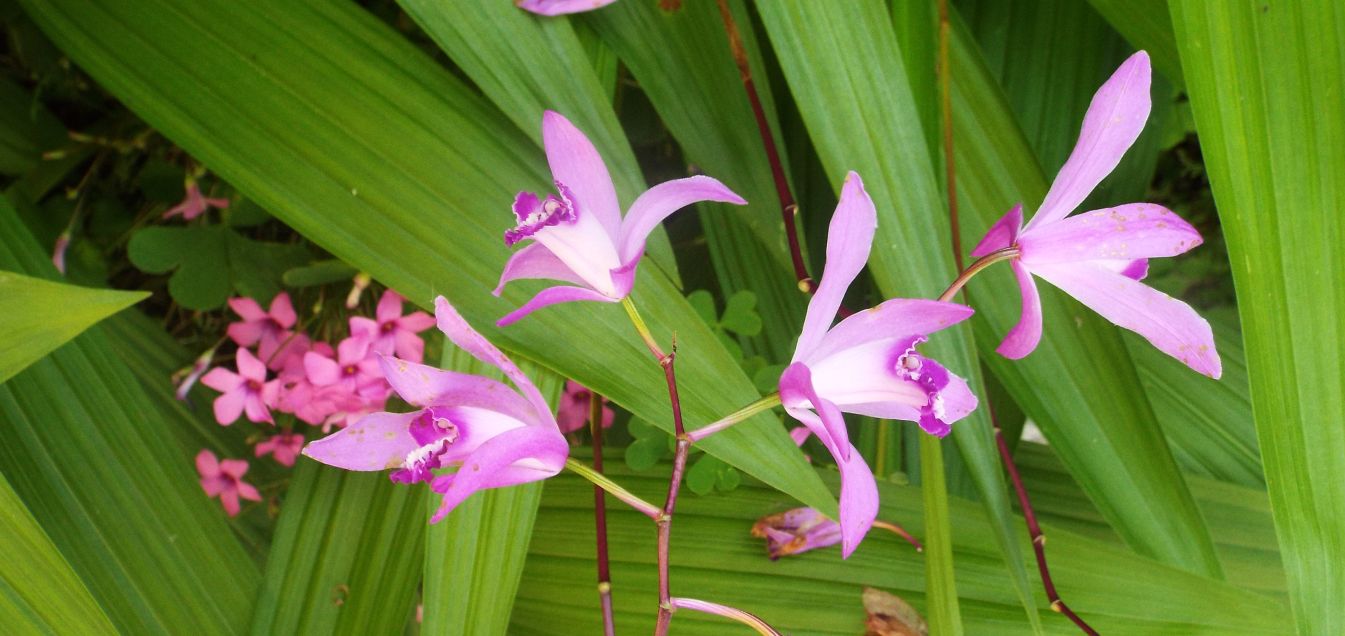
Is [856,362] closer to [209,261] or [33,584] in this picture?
[33,584]

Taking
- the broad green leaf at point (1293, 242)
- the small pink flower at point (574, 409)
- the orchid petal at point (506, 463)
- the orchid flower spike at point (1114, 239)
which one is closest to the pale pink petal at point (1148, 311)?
the orchid flower spike at point (1114, 239)

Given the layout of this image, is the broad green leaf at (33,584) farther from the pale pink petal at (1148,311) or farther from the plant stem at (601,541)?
the pale pink petal at (1148,311)

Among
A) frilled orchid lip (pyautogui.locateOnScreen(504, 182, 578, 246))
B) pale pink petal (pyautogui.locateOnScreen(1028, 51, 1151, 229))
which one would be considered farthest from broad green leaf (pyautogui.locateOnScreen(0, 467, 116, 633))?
pale pink petal (pyautogui.locateOnScreen(1028, 51, 1151, 229))

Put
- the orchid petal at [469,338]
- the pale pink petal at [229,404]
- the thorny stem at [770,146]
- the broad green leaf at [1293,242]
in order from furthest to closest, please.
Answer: the pale pink petal at [229,404], the thorny stem at [770,146], the broad green leaf at [1293,242], the orchid petal at [469,338]

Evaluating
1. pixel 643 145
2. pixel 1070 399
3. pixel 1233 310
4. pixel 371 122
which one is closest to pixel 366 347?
pixel 371 122

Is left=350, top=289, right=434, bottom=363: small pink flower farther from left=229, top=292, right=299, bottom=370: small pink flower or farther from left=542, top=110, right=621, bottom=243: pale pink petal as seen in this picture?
left=542, top=110, right=621, bottom=243: pale pink petal

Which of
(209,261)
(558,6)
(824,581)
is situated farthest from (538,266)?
(209,261)
